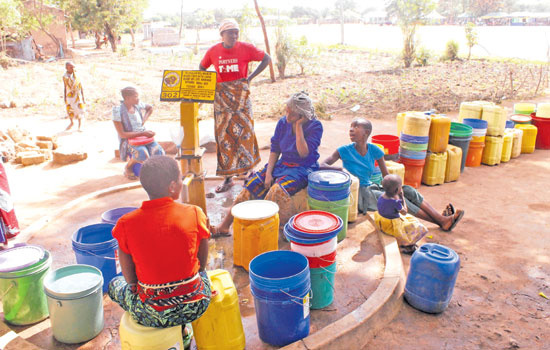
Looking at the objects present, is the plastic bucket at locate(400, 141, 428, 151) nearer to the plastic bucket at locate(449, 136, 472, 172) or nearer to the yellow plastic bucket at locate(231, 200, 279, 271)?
the plastic bucket at locate(449, 136, 472, 172)

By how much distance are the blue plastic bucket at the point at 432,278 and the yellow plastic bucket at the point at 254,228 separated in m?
1.09

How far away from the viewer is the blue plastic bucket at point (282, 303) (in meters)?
2.37

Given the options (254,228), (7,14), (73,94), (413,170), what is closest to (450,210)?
(413,170)

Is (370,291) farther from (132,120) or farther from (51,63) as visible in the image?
(51,63)

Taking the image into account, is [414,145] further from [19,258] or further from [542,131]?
[19,258]

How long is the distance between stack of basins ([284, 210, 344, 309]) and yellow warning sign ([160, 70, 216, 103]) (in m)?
1.40

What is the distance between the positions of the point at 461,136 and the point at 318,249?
13.8ft

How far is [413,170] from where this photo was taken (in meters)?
5.57

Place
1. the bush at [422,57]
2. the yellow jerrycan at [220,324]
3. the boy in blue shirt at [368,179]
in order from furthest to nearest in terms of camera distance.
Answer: the bush at [422,57], the boy in blue shirt at [368,179], the yellow jerrycan at [220,324]

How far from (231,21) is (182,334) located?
3.29 m

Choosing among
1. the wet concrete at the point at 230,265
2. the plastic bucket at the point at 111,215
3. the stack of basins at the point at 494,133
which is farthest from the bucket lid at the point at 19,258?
the stack of basins at the point at 494,133

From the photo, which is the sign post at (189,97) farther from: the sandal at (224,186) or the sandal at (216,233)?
the sandal at (224,186)

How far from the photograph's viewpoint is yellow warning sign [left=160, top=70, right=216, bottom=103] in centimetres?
351

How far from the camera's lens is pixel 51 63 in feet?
69.8
